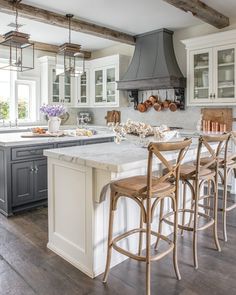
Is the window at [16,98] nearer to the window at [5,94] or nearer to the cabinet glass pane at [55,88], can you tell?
the window at [5,94]

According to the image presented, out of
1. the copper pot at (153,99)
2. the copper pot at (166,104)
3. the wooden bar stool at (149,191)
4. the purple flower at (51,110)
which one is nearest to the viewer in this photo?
the wooden bar stool at (149,191)

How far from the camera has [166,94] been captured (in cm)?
568

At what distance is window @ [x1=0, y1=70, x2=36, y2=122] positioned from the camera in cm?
622

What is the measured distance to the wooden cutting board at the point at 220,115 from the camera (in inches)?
190

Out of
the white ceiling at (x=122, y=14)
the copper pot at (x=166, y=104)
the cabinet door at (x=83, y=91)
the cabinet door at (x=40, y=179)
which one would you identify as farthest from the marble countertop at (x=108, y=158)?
the cabinet door at (x=83, y=91)

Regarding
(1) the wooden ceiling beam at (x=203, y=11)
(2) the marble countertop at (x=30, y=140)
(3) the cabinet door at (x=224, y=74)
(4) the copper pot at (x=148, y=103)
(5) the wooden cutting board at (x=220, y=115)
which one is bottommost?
(2) the marble countertop at (x=30, y=140)

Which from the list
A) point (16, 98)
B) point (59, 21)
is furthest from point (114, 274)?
point (16, 98)

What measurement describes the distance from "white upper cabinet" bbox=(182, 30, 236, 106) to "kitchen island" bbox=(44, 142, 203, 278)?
260cm

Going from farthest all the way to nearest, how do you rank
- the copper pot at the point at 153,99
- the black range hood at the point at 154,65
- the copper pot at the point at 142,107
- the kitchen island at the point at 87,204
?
the copper pot at the point at 142,107 < the copper pot at the point at 153,99 < the black range hood at the point at 154,65 < the kitchen island at the point at 87,204

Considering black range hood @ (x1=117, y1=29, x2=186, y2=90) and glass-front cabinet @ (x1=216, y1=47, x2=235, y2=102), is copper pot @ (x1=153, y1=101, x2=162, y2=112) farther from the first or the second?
glass-front cabinet @ (x1=216, y1=47, x2=235, y2=102)

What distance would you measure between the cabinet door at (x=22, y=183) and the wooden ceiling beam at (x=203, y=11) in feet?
8.97

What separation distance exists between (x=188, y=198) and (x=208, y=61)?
2.60 metres

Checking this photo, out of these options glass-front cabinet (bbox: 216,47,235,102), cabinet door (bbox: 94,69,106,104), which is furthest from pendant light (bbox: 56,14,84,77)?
glass-front cabinet (bbox: 216,47,235,102)

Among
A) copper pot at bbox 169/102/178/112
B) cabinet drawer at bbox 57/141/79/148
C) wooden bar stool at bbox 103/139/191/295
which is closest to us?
wooden bar stool at bbox 103/139/191/295
